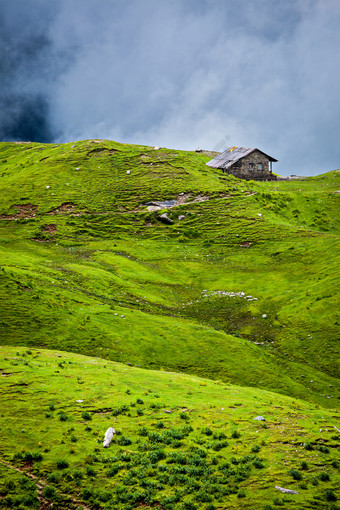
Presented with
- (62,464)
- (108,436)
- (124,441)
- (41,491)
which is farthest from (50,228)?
(41,491)

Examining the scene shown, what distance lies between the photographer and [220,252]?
6781 centimetres

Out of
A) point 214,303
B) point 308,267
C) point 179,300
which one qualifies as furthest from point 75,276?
point 308,267

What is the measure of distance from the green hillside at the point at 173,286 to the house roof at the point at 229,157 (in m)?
8.47

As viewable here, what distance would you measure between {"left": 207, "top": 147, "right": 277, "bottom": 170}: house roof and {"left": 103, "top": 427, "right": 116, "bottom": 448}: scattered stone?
9892 centimetres

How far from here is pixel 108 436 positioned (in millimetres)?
18578

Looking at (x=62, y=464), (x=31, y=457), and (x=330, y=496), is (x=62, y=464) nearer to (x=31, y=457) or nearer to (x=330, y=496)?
(x=31, y=457)

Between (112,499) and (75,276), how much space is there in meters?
38.3

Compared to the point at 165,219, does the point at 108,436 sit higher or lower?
lower

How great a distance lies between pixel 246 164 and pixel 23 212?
63.2 m

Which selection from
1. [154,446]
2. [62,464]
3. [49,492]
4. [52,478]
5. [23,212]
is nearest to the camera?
[49,492]

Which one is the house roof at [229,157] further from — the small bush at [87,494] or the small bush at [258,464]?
the small bush at [87,494]

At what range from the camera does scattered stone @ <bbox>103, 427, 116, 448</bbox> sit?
18141 millimetres

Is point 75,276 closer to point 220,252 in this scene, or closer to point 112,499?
point 220,252

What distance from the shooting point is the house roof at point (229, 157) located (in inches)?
4424
